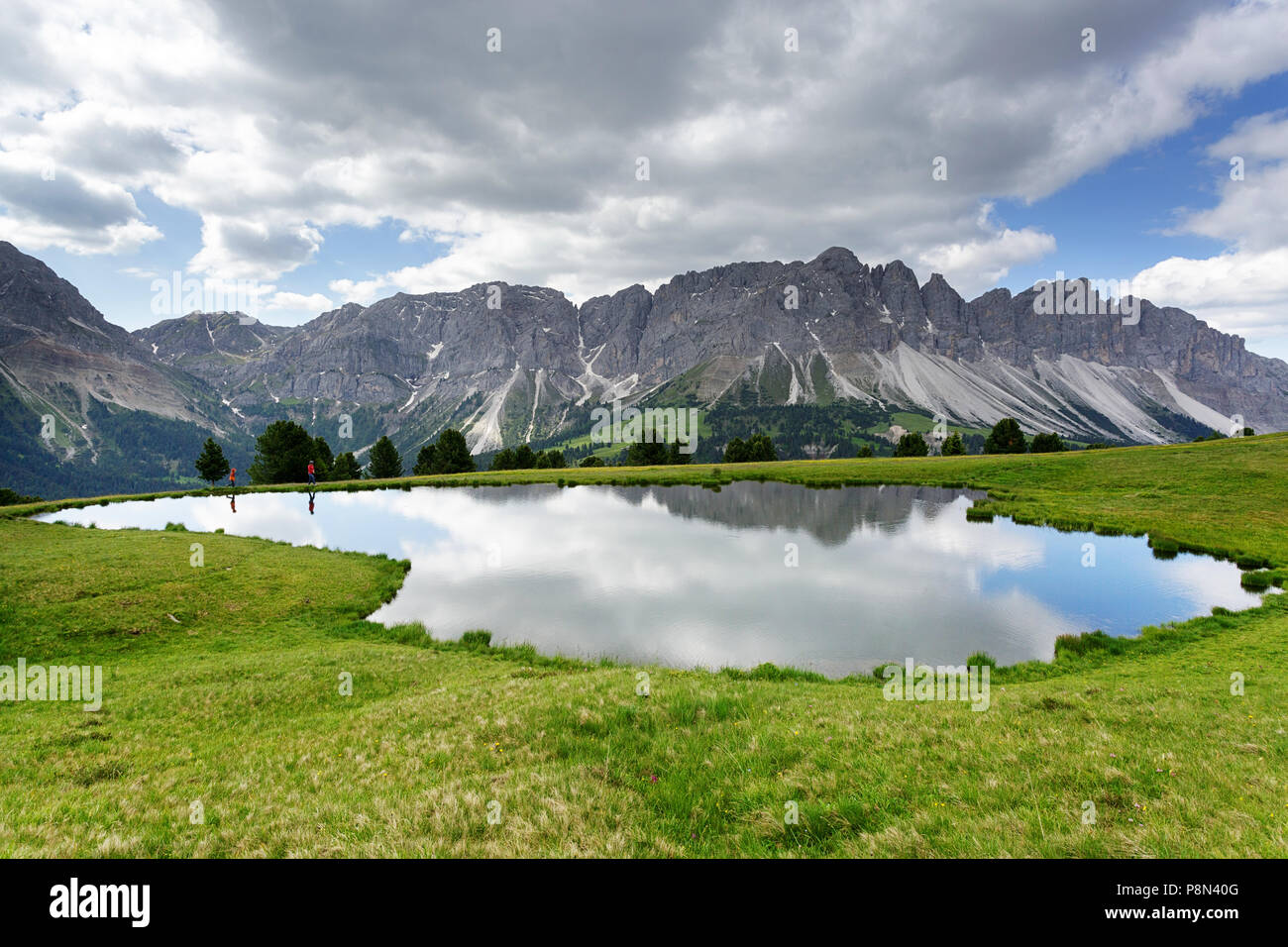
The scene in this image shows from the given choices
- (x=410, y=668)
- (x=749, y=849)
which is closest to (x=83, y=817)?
(x=749, y=849)

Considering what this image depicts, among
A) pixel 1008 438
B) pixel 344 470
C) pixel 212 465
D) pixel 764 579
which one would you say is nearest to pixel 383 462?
pixel 344 470

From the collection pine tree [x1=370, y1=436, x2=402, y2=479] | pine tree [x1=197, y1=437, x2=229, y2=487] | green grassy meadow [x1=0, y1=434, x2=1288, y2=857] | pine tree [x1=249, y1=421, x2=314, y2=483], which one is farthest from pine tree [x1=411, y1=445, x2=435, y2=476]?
green grassy meadow [x1=0, y1=434, x2=1288, y2=857]

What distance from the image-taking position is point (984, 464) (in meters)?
81.6

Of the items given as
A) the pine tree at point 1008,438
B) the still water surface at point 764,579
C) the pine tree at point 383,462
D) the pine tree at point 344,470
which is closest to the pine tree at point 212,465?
the pine tree at point 344,470

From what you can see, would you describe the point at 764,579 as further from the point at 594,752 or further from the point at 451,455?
the point at 451,455

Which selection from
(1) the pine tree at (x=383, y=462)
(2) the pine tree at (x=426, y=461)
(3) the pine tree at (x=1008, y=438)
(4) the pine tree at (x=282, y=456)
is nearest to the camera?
(4) the pine tree at (x=282, y=456)

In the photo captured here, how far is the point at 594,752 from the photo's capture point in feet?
33.7

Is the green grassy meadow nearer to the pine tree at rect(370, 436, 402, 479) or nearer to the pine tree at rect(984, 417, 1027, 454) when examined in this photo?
the pine tree at rect(370, 436, 402, 479)

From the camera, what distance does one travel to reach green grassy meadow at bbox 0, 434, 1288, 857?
22.2 feet

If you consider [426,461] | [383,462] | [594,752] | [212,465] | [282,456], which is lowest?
[594,752]

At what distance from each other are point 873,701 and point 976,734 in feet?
12.6

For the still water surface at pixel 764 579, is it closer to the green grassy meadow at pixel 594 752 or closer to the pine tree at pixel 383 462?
the green grassy meadow at pixel 594 752

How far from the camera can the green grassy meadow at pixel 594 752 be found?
6773 millimetres
